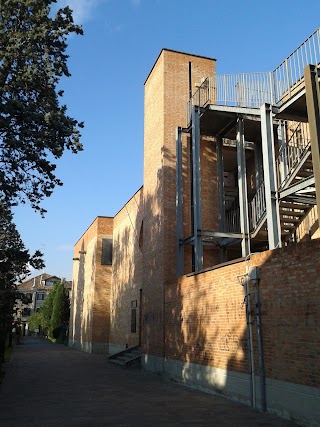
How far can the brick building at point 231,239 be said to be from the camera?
7234 millimetres

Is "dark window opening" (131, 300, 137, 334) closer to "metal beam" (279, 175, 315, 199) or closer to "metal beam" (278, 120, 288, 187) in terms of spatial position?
"metal beam" (278, 120, 288, 187)

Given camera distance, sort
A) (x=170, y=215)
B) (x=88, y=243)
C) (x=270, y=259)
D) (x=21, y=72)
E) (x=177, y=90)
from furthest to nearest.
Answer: (x=88, y=243) < (x=177, y=90) < (x=170, y=215) < (x=21, y=72) < (x=270, y=259)

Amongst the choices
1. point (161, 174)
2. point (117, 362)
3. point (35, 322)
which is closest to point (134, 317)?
point (117, 362)

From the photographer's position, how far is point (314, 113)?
760 cm

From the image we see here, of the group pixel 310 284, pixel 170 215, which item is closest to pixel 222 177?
pixel 170 215

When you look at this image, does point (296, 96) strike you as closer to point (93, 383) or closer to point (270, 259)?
point (270, 259)

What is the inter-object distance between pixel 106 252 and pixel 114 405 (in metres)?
20.1

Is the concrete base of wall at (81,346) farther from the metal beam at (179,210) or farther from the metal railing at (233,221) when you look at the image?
the metal railing at (233,221)

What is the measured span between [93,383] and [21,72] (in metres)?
9.06

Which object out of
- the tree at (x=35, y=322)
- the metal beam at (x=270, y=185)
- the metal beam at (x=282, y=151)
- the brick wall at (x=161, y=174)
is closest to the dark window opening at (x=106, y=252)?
the brick wall at (x=161, y=174)

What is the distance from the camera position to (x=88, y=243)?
32719 mm

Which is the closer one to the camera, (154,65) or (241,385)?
(241,385)

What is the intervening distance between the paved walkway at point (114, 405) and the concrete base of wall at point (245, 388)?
0.22 metres

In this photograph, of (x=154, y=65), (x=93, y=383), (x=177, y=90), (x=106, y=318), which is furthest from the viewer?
(x=106, y=318)
